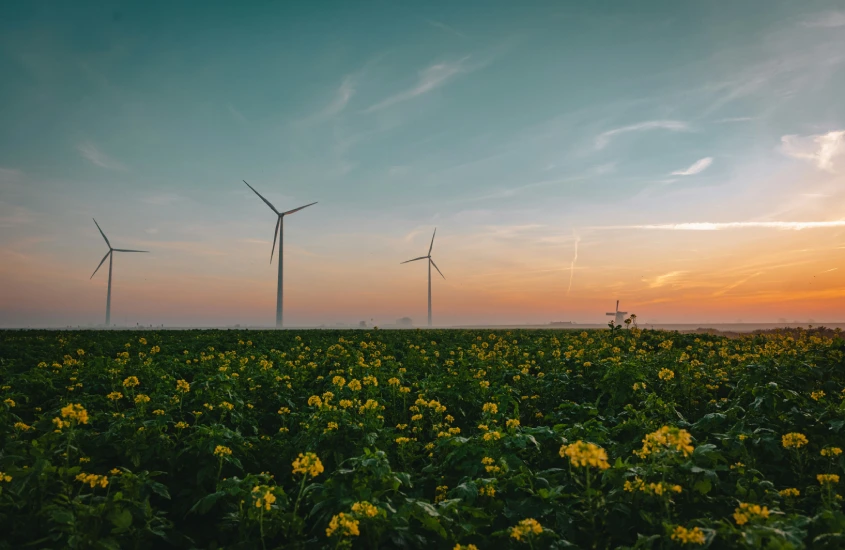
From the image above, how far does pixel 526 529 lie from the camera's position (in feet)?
15.0

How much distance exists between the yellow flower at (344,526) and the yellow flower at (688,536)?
282 centimetres

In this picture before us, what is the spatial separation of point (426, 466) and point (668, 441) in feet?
12.1

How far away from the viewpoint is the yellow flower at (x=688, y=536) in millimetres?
4121

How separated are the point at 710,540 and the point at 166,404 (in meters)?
9.10

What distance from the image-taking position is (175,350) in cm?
2209

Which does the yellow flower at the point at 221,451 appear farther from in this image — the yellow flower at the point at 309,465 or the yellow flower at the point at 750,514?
the yellow flower at the point at 750,514

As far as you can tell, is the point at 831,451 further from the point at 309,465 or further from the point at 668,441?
the point at 309,465

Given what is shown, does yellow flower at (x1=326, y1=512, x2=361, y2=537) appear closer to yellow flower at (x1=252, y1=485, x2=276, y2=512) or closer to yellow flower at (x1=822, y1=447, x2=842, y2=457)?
yellow flower at (x1=252, y1=485, x2=276, y2=512)

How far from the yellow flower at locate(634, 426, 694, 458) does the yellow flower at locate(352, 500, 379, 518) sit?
301cm

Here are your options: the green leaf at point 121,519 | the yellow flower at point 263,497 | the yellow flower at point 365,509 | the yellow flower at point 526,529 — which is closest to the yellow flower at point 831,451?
the yellow flower at point 526,529

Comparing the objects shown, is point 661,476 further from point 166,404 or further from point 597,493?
point 166,404

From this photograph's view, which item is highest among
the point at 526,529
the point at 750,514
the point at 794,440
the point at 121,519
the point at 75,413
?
the point at 75,413

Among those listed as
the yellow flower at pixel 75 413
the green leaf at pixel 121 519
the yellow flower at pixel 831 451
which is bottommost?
the green leaf at pixel 121 519

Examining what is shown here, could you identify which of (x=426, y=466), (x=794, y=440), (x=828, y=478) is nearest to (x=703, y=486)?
(x=828, y=478)
